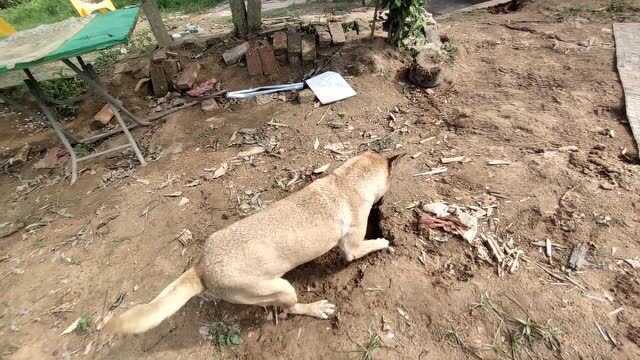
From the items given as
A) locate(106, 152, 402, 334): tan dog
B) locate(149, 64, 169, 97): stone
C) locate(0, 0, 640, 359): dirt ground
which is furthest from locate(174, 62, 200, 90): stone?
locate(106, 152, 402, 334): tan dog

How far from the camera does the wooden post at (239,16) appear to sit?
6.13 metres

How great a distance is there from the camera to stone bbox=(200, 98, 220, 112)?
5484 millimetres

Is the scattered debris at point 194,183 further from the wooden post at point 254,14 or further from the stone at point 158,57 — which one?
the wooden post at point 254,14

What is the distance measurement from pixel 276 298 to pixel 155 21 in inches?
225

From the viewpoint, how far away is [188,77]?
5.84 meters

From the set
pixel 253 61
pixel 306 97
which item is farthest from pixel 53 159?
pixel 306 97

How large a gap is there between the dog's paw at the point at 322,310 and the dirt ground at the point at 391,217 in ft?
0.21

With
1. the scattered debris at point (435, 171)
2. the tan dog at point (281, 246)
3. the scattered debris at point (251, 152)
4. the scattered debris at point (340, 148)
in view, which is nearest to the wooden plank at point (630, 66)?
the scattered debris at point (435, 171)

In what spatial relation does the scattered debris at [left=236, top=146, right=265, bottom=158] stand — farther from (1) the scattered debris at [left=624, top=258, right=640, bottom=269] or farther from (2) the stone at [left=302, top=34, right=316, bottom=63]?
(1) the scattered debris at [left=624, top=258, right=640, bottom=269]

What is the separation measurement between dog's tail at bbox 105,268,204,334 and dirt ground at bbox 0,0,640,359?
75 cm

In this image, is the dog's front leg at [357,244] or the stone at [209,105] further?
the stone at [209,105]

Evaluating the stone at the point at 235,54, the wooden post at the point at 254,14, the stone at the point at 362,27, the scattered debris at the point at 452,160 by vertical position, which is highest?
the wooden post at the point at 254,14

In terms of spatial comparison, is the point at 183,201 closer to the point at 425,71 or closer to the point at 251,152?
the point at 251,152

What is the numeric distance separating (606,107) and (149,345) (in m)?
5.77
